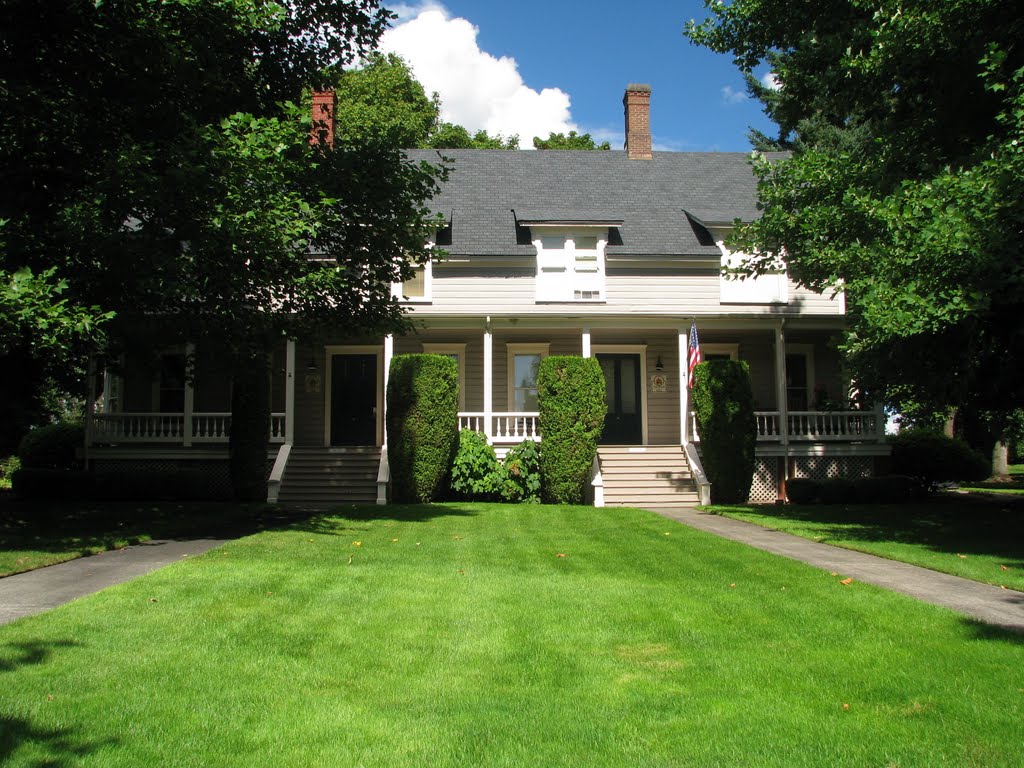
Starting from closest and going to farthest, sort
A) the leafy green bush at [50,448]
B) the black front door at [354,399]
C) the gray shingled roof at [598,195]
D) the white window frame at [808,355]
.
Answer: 1. the gray shingled roof at [598,195]
2. the black front door at [354,399]
3. the leafy green bush at [50,448]
4. the white window frame at [808,355]

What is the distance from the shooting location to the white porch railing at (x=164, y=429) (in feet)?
66.9

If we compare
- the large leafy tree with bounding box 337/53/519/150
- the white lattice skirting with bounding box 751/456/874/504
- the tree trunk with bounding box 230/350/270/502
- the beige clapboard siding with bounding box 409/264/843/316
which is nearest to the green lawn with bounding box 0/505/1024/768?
the tree trunk with bounding box 230/350/270/502

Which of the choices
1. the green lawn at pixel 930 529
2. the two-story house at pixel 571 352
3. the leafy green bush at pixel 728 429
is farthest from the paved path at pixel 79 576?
the leafy green bush at pixel 728 429

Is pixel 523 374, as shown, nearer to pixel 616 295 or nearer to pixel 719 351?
pixel 616 295

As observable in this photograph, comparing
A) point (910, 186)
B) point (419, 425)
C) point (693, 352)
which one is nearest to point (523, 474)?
point (419, 425)

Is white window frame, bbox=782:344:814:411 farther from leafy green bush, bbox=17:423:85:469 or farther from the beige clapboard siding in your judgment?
leafy green bush, bbox=17:423:85:469

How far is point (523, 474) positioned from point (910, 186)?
1028cm

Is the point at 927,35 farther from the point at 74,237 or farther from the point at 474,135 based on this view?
the point at 474,135

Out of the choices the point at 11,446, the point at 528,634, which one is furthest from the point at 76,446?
the point at 528,634

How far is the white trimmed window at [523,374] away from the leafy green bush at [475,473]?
139 inches

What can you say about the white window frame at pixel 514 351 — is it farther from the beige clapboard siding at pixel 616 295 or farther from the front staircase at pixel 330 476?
the front staircase at pixel 330 476

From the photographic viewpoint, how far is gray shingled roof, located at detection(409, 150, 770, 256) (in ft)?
70.8

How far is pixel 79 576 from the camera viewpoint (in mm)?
8102

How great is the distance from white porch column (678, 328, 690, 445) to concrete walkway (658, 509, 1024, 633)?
26.1 feet
